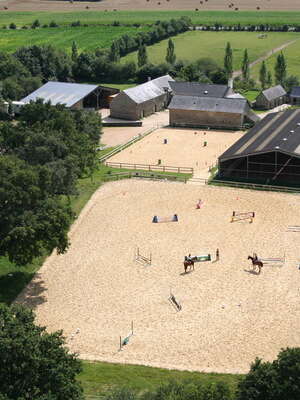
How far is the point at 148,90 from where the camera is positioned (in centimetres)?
7338

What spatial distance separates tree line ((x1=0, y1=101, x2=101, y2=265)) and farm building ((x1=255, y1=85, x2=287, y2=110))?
1227 inches

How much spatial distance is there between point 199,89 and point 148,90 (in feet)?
18.9

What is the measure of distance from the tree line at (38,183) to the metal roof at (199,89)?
25.8m

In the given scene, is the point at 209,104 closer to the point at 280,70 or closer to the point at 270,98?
the point at 270,98

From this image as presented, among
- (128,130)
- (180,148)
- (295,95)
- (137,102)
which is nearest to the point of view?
(180,148)

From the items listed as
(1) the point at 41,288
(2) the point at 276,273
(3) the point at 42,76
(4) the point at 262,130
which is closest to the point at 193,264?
(2) the point at 276,273

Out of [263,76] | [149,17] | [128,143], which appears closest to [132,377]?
[128,143]

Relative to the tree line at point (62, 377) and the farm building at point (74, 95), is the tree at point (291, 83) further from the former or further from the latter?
the tree line at point (62, 377)

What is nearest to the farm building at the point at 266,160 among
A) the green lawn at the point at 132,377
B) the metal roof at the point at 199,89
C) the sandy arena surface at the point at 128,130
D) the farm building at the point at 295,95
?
the sandy arena surface at the point at 128,130

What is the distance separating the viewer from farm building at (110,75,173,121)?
230 feet

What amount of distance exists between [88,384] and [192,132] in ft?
137

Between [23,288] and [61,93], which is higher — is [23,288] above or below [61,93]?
below

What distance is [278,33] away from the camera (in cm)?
11475

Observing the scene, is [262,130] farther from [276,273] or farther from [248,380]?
[248,380]
